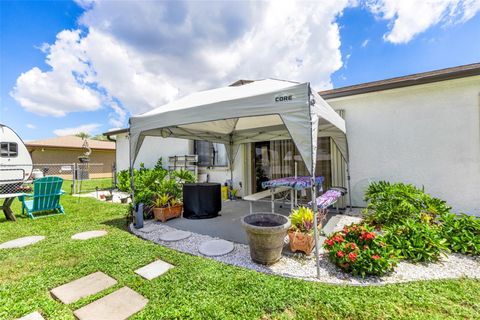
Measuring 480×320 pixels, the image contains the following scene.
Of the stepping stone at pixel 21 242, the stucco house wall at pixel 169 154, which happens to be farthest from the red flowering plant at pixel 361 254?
the stepping stone at pixel 21 242

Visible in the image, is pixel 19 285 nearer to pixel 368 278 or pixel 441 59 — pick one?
pixel 368 278

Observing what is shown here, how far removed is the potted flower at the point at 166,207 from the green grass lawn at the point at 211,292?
160cm

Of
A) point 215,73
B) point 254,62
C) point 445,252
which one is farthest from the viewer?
point 215,73

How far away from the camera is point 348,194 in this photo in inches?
225

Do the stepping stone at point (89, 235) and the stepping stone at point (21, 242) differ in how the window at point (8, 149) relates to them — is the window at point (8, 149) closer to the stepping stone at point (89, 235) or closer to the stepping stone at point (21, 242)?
the stepping stone at point (21, 242)

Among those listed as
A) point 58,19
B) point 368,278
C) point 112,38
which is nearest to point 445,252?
point 368,278

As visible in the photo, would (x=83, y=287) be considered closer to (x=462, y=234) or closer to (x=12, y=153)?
(x=462, y=234)

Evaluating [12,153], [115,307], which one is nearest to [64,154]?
[12,153]

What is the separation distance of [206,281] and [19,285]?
2.12 m

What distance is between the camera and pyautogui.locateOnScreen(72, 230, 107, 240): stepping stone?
3.78m

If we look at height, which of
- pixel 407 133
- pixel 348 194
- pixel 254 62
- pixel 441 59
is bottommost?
pixel 348 194

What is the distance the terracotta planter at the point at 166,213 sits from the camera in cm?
476

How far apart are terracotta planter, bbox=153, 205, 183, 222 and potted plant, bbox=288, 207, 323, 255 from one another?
10.0 feet

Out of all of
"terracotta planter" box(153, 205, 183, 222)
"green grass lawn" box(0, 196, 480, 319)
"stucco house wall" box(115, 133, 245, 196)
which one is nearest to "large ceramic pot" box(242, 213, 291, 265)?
"green grass lawn" box(0, 196, 480, 319)
